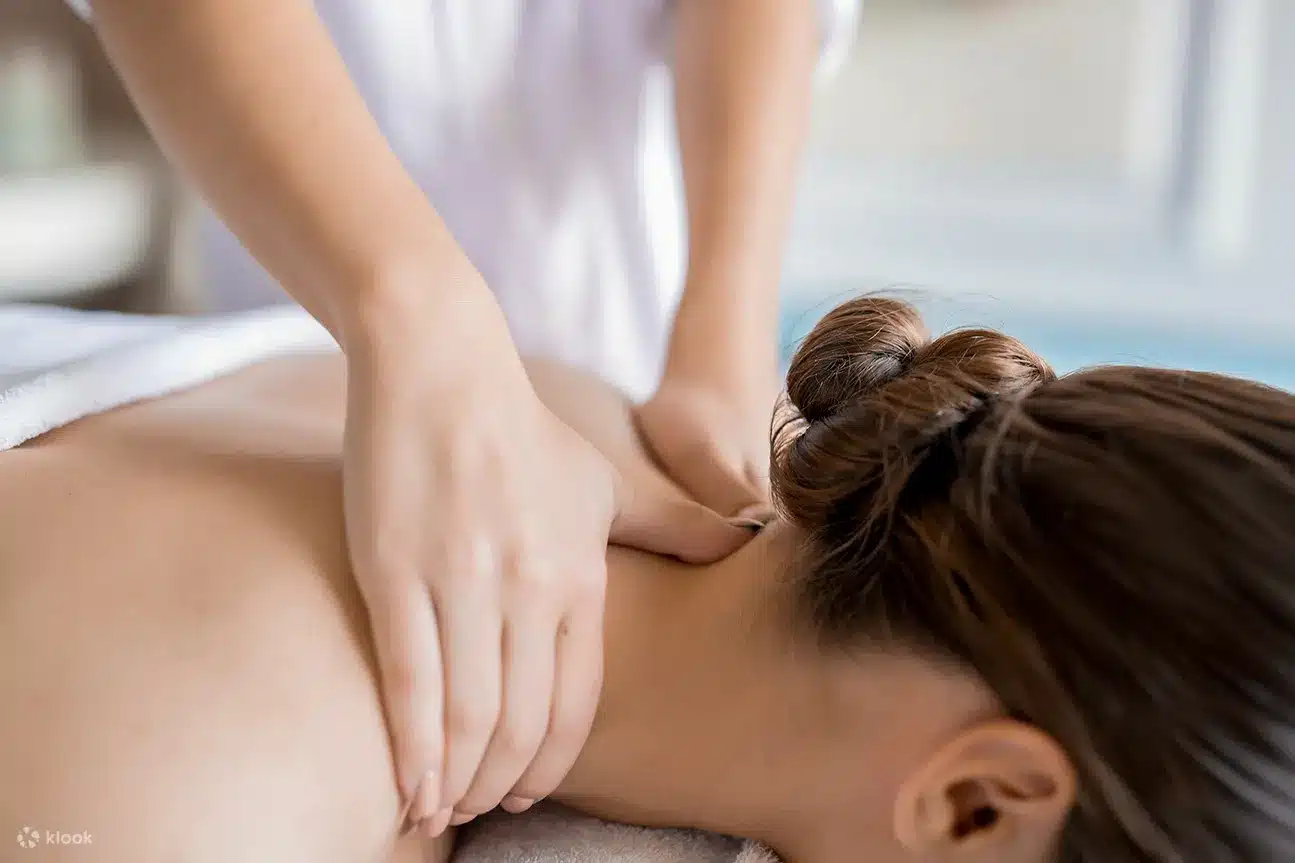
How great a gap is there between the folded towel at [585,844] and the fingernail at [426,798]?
92 millimetres

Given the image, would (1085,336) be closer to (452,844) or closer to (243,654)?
(452,844)

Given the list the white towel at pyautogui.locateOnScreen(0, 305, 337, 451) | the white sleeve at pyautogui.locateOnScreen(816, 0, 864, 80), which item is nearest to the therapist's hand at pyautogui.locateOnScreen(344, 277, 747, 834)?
the white towel at pyautogui.locateOnScreen(0, 305, 337, 451)

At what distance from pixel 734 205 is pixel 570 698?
433mm

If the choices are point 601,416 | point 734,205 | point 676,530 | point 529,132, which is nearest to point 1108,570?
point 676,530

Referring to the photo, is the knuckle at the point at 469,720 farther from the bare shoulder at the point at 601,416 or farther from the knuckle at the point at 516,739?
the bare shoulder at the point at 601,416

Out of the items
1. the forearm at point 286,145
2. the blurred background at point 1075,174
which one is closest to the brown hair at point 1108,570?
the forearm at point 286,145

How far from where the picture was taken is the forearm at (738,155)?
826 millimetres

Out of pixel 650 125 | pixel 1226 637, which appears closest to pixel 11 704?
pixel 1226 637

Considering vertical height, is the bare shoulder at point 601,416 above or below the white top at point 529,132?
below

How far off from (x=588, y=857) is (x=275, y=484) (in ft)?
0.81

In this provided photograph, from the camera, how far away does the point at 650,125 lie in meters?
0.99

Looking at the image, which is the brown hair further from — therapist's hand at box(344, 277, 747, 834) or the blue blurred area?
the blue blurred area

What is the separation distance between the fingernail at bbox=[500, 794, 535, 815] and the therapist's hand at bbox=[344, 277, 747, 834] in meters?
0.02
